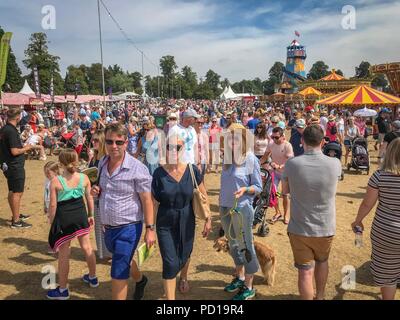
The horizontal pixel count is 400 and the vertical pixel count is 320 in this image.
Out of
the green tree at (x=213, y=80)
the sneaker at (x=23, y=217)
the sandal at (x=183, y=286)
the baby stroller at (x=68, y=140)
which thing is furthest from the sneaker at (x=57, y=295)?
the green tree at (x=213, y=80)

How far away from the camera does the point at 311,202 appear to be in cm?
296

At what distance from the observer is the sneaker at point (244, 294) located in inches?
143

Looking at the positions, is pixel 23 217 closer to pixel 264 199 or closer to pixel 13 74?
pixel 264 199

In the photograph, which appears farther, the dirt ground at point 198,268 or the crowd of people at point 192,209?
the dirt ground at point 198,268

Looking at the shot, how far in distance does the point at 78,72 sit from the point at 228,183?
113m

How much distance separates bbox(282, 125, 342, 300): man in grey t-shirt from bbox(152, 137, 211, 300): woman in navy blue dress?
3.32 ft

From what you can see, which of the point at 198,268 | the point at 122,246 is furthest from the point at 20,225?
the point at 122,246

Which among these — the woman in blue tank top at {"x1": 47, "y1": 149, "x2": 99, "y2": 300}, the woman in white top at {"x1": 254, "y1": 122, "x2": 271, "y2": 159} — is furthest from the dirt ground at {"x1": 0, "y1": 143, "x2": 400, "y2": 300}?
the woman in white top at {"x1": 254, "y1": 122, "x2": 271, "y2": 159}

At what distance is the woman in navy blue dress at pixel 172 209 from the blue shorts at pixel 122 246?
0.25 metres

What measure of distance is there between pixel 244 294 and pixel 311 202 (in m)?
1.42

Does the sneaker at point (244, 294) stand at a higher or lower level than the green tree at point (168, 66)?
lower

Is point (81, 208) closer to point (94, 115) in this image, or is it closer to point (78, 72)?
point (94, 115)

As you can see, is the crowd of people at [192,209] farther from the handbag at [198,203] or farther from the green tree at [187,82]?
the green tree at [187,82]
